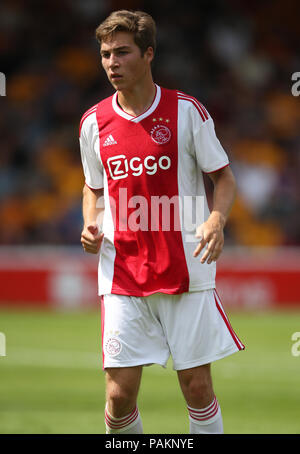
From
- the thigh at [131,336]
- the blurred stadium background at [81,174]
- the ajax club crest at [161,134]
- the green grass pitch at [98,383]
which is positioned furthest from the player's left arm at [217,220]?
the blurred stadium background at [81,174]

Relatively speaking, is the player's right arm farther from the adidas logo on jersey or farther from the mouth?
the mouth

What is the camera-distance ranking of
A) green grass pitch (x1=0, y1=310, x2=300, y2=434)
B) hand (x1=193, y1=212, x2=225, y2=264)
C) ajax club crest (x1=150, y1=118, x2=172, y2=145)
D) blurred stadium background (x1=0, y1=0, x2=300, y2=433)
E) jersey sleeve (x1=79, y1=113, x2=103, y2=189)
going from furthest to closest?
1. blurred stadium background (x1=0, y1=0, x2=300, y2=433)
2. green grass pitch (x1=0, y1=310, x2=300, y2=434)
3. jersey sleeve (x1=79, y1=113, x2=103, y2=189)
4. ajax club crest (x1=150, y1=118, x2=172, y2=145)
5. hand (x1=193, y1=212, x2=225, y2=264)

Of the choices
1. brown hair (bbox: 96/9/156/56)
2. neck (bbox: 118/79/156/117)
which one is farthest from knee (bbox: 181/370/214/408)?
brown hair (bbox: 96/9/156/56)

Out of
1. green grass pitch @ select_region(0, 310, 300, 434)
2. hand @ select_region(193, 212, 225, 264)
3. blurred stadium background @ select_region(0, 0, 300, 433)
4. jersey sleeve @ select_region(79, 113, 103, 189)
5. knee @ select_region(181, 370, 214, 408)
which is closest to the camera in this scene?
hand @ select_region(193, 212, 225, 264)

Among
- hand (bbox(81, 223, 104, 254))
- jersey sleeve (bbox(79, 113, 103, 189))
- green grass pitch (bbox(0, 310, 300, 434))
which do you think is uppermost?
jersey sleeve (bbox(79, 113, 103, 189))

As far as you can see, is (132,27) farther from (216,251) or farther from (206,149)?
(216,251)

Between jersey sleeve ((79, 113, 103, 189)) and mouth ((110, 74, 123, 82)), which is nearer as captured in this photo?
mouth ((110, 74, 123, 82))

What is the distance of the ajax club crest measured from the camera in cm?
483

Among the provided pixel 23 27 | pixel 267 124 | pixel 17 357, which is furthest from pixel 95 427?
pixel 23 27

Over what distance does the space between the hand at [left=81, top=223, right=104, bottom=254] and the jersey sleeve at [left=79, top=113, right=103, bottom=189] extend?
1.33ft

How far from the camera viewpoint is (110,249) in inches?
197

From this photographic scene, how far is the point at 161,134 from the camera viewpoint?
4.84 metres

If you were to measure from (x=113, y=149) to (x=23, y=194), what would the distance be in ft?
37.8

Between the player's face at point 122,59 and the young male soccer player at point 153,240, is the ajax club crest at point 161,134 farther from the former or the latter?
the player's face at point 122,59
